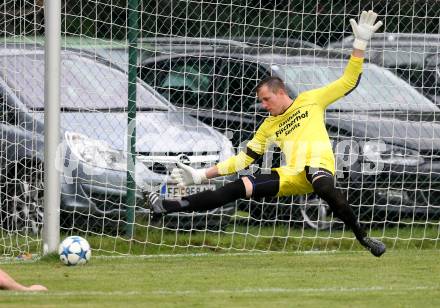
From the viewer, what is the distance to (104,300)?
839cm

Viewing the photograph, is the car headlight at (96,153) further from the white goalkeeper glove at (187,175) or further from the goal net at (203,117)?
the white goalkeeper glove at (187,175)

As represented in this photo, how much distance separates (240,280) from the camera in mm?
9555

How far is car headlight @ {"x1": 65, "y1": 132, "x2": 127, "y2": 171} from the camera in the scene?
11992 millimetres

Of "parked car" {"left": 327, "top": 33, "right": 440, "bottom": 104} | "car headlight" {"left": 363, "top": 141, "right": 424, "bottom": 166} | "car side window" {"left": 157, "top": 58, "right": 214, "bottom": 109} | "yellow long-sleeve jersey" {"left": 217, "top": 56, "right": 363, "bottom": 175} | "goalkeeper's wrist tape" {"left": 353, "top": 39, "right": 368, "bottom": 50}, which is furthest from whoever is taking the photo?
"car headlight" {"left": 363, "top": 141, "right": 424, "bottom": 166}

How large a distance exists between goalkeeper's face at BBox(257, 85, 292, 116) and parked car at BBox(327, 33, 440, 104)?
79.0 inches

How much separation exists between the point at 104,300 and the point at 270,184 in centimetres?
261

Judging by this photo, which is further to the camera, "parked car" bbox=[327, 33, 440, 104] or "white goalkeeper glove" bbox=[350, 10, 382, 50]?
"parked car" bbox=[327, 33, 440, 104]

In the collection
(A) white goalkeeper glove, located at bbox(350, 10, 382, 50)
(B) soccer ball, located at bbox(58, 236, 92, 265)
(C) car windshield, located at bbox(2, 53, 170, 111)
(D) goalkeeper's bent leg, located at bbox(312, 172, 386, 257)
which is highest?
(A) white goalkeeper glove, located at bbox(350, 10, 382, 50)

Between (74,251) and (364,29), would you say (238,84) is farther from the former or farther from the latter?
(74,251)

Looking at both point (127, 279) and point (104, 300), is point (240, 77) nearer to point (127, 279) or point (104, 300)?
point (127, 279)

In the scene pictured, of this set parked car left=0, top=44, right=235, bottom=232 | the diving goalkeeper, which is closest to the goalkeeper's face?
the diving goalkeeper

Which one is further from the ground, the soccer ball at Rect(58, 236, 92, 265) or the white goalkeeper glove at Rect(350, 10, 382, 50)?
the white goalkeeper glove at Rect(350, 10, 382, 50)

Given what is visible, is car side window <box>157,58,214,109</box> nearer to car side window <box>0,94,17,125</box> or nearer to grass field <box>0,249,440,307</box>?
car side window <box>0,94,17,125</box>

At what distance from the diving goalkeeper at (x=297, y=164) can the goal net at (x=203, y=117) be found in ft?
3.83
